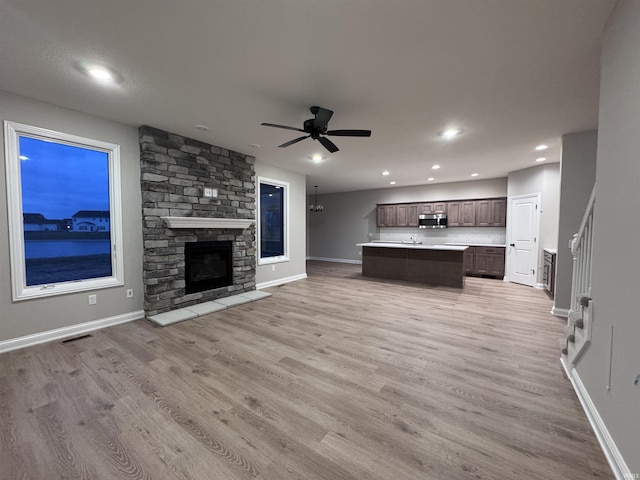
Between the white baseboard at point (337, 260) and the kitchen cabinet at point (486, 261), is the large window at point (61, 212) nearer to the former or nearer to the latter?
the white baseboard at point (337, 260)

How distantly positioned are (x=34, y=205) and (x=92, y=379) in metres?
2.28

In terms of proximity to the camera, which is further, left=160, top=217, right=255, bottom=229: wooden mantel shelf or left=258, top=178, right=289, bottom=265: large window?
left=258, top=178, right=289, bottom=265: large window

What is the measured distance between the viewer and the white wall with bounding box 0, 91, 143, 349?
283cm

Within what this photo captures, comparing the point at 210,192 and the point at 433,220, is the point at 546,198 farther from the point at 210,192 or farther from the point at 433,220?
the point at 210,192

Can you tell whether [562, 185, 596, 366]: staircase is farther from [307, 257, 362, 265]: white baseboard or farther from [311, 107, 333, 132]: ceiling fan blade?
[307, 257, 362, 265]: white baseboard

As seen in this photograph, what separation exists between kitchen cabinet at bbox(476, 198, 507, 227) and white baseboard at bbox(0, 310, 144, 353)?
27.1 ft

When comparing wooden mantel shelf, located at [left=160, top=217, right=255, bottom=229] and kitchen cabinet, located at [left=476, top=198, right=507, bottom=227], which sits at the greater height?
kitchen cabinet, located at [left=476, top=198, right=507, bottom=227]

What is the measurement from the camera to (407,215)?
860cm

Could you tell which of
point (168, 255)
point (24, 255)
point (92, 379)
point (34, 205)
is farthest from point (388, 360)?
point (34, 205)

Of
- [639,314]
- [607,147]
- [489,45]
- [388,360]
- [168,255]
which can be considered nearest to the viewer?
[639,314]

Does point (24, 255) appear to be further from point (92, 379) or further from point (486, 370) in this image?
point (486, 370)

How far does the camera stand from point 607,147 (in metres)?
1.76

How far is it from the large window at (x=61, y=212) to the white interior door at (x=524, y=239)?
801 centimetres

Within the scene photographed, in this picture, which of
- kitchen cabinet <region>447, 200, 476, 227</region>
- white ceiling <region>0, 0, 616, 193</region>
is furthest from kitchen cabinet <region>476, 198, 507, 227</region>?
white ceiling <region>0, 0, 616, 193</region>
